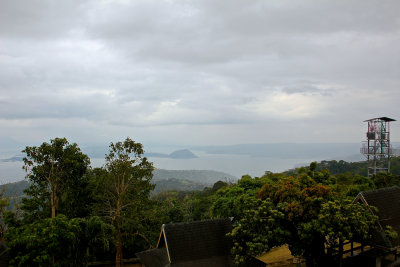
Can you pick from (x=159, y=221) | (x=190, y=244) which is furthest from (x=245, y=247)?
(x=159, y=221)

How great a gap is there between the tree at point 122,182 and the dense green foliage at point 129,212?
0.07 m

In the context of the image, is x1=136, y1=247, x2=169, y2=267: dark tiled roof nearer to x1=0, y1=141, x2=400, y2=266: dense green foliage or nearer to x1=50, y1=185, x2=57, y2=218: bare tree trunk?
x1=0, y1=141, x2=400, y2=266: dense green foliage

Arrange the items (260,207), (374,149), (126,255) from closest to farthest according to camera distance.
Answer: (260,207)
(126,255)
(374,149)

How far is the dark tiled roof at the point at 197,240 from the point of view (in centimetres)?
1368

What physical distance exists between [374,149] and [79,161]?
94.4 ft

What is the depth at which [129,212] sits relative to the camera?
61.5ft

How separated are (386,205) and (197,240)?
32.3 ft

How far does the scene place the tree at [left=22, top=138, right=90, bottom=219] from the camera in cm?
1816

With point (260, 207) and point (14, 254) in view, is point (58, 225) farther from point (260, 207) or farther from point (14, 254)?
point (260, 207)

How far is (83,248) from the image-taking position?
15312 mm

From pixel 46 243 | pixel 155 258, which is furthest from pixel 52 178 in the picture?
pixel 155 258

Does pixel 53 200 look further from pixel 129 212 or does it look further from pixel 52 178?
pixel 129 212

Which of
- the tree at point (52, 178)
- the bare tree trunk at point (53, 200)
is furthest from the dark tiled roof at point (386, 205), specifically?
the bare tree trunk at point (53, 200)

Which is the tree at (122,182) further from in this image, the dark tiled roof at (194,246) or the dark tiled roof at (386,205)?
the dark tiled roof at (386,205)
